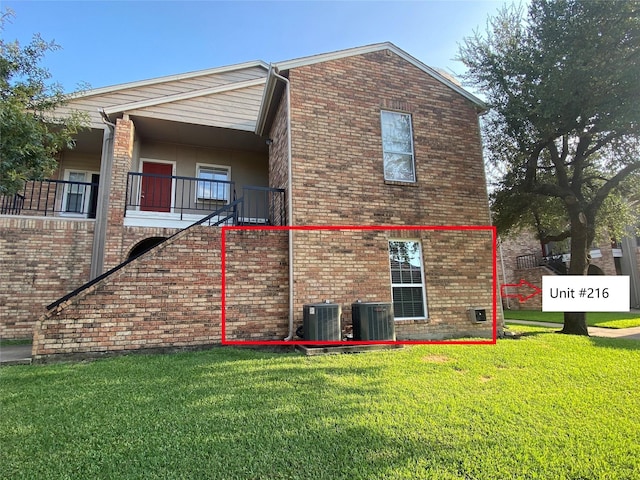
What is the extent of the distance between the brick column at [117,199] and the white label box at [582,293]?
1030 centimetres

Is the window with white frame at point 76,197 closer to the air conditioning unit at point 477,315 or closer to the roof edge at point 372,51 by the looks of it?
the roof edge at point 372,51

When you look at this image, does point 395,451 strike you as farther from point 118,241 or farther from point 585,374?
point 118,241

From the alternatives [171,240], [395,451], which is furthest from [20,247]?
[395,451]

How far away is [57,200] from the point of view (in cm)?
1064

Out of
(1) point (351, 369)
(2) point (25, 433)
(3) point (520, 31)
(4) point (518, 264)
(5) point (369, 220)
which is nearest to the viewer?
(2) point (25, 433)

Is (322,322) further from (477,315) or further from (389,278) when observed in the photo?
(477,315)

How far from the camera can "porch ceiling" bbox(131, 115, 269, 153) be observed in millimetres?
9852

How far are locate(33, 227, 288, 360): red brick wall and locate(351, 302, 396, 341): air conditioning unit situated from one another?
1468mm

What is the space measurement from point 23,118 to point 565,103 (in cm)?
1043

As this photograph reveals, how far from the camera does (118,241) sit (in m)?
8.25

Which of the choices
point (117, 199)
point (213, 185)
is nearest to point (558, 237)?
point (213, 185)

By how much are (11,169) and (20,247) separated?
4.77m

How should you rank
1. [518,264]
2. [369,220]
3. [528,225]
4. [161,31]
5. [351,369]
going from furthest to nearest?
[518,264], [528,225], [161,31], [369,220], [351,369]

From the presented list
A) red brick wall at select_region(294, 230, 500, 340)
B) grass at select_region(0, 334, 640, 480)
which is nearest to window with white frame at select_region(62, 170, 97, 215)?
grass at select_region(0, 334, 640, 480)
